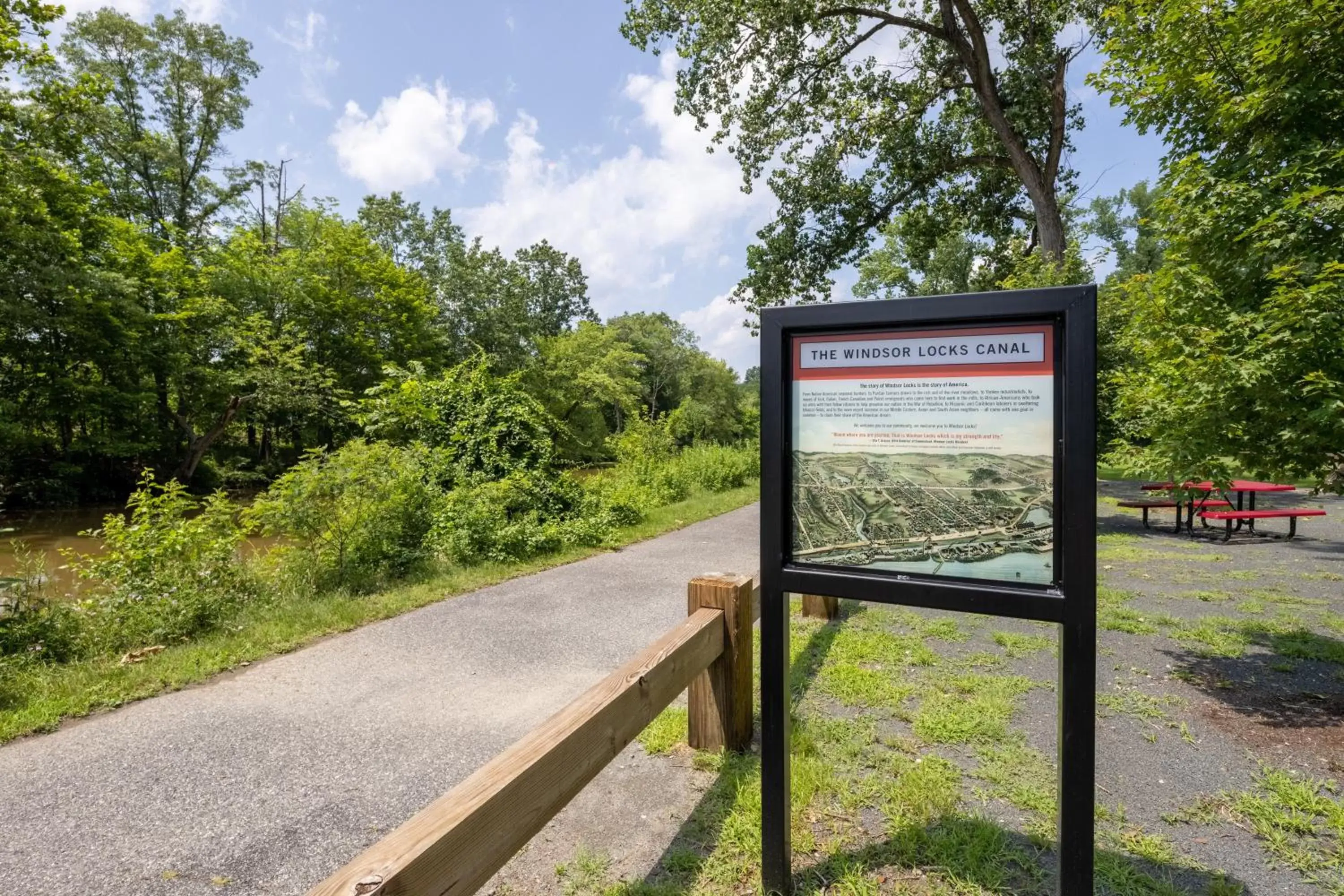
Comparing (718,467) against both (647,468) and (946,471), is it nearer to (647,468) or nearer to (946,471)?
(647,468)

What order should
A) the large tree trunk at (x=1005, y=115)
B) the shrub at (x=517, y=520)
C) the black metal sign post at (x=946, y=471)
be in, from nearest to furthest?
the black metal sign post at (x=946, y=471) → the shrub at (x=517, y=520) → the large tree trunk at (x=1005, y=115)

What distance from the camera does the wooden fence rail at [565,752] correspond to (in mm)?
1171

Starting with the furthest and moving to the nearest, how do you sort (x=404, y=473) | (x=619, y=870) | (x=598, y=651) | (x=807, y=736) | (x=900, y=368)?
(x=404, y=473), (x=598, y=651), (x=807, y=736), (x=619, y=870), (x=900, y=368)

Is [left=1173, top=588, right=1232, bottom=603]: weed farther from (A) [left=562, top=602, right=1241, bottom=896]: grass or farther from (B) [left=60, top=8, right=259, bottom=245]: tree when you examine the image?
(B) [left=60, top=8, right=259, bottom=245]: tree

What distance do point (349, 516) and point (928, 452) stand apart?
6587mm

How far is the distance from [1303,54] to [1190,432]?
199 centimetres

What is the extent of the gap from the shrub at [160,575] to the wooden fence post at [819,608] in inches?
191

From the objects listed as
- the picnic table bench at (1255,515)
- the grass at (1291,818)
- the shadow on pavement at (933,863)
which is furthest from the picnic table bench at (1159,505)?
the shadow on pavement at (933,863)

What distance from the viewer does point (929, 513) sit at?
179 centimetres

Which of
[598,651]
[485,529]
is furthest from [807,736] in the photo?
[485,529]

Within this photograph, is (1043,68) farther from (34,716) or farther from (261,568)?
(34,716)

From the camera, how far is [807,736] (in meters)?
3.11

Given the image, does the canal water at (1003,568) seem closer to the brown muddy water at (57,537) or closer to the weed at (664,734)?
the weed at (664,734)

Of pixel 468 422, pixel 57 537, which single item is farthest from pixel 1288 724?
pixel 57 537
